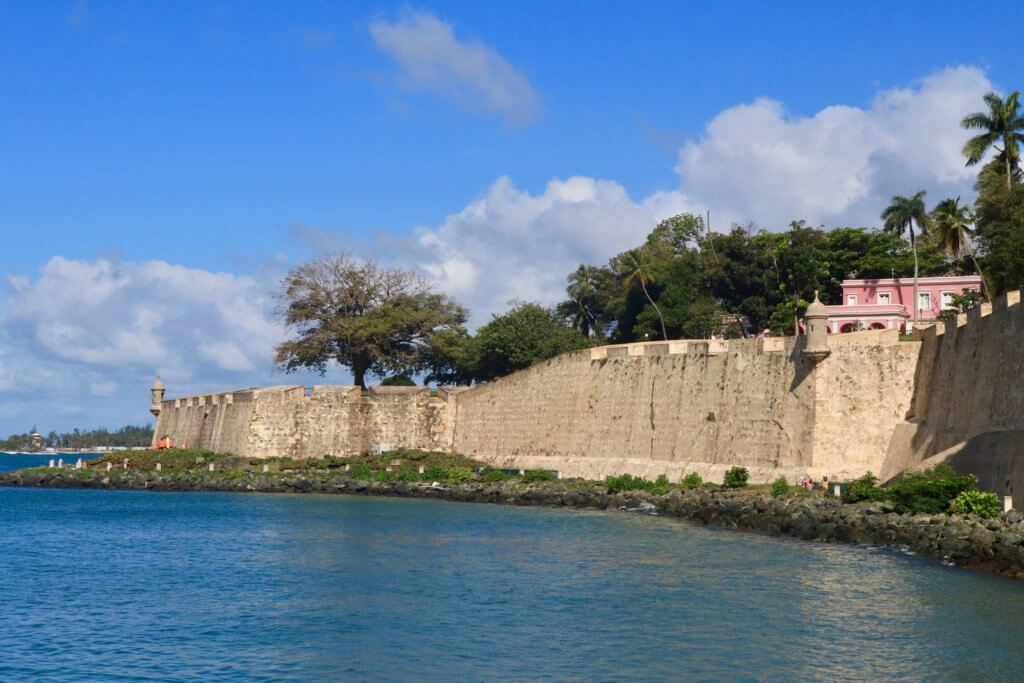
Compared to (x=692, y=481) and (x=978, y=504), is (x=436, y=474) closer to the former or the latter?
(x=692, y=481)

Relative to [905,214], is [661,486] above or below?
below

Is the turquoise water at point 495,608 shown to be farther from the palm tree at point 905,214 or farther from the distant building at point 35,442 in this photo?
the distant building at point 35,442

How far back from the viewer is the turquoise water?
1755cm

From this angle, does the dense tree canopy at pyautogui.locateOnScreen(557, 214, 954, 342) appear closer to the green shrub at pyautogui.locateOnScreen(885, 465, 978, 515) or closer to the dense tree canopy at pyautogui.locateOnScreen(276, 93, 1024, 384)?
the dense tree canopy at pyautogui.locateOnScreen(276, 93, 1024, 384)

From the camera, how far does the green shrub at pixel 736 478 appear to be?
3774cm

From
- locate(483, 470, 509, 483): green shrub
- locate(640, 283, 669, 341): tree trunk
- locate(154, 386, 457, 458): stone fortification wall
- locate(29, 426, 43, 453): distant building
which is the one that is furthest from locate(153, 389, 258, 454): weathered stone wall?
locate(29, 426, 43, 453): distant building

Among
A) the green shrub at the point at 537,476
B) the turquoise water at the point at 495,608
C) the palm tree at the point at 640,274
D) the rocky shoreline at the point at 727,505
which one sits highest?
the palm tree at the point at 640,274

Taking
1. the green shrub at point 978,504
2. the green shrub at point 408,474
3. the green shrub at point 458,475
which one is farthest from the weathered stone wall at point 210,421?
the green shrub at point 978,504

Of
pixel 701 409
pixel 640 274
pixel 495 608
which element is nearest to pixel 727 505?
pixel 701 409

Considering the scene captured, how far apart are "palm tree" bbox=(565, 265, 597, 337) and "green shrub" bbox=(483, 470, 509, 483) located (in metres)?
26.5

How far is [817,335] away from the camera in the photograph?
3762cm

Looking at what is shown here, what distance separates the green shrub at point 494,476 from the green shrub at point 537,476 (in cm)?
115

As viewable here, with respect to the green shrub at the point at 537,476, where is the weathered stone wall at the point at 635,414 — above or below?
above

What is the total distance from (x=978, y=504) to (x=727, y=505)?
28.8ft
